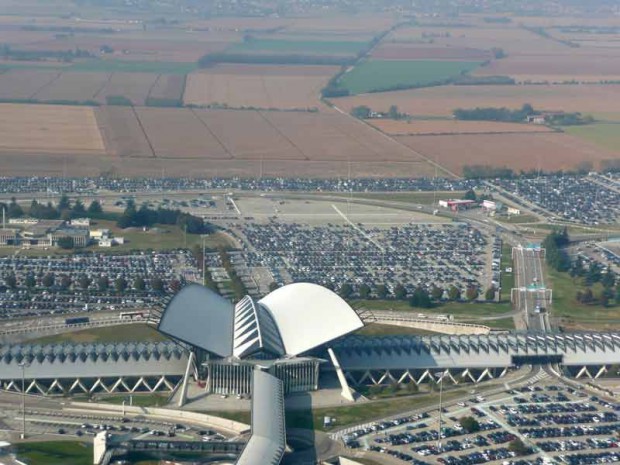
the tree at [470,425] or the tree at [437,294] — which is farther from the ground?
the tree at [437,294]

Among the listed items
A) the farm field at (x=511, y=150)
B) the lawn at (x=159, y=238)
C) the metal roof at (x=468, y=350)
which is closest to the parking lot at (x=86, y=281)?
the lawn at (x=159, y=238)

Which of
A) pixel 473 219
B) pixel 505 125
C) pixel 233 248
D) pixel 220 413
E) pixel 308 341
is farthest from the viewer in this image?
pixel 505 125

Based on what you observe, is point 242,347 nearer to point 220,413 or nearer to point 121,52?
point 220,413

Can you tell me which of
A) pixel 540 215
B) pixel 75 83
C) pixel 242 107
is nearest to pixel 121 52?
pixel 75 83

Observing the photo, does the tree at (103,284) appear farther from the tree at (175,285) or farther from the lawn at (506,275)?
the lawn at (506,275)

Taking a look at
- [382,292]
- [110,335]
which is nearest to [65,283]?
[110,335]

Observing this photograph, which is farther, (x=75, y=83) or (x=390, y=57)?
(x=390, y=57)
